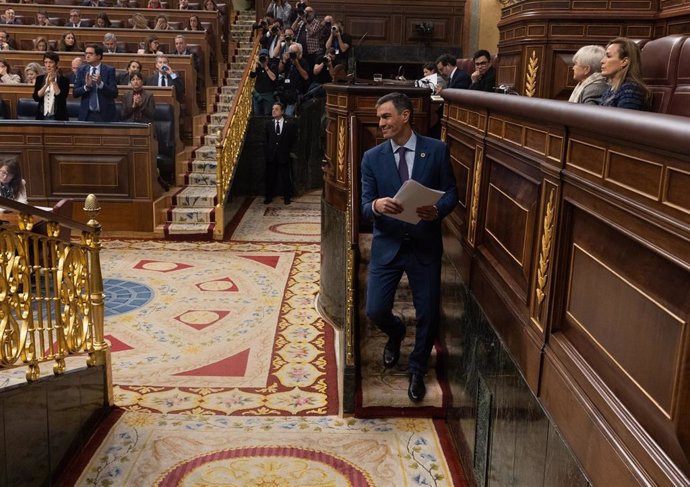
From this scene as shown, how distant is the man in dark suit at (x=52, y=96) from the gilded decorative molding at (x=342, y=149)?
4743mm

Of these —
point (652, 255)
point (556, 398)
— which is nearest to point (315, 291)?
point (556, 398)

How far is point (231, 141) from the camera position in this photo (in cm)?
991

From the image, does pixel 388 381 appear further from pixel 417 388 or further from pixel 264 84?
pixel 264 84

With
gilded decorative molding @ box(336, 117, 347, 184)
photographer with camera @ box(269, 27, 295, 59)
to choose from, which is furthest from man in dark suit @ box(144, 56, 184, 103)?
gilded decorative molding @ box(336, 117, 347, 184)

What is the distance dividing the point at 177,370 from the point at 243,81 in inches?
265

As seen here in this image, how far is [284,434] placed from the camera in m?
3.97

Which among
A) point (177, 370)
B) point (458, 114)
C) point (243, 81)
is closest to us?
point (458, 114)

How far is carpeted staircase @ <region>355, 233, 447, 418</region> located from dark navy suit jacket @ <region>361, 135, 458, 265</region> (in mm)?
824

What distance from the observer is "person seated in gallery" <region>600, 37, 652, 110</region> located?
330 cm

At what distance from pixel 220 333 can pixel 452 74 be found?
3.03m

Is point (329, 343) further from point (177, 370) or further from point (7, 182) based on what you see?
point (7, 182)

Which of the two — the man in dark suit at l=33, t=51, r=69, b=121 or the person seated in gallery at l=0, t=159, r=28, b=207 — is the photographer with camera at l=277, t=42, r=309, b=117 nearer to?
the man in dark suit at l=33, t=51, r=69, b=121

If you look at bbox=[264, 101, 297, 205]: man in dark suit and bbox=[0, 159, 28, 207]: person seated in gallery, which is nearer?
bbox=[0, 159, 28, 207]: person seated in gallery

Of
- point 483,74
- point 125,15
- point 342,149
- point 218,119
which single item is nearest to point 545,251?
point 342,149
